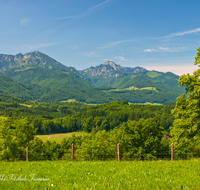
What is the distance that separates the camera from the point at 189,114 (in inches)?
972

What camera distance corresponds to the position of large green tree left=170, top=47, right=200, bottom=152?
23.8 m

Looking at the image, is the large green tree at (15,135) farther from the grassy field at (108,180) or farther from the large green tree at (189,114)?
the large green tree at (189,114)

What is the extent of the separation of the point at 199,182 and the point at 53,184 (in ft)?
29.7

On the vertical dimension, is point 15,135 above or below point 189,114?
below

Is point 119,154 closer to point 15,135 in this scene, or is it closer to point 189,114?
point 189,114

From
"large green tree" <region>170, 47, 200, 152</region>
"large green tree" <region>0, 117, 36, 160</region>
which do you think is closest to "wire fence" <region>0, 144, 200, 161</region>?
"large green tree" <region>0, 117, 36, 160</region>

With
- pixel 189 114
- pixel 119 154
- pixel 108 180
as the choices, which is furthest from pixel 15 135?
pixel 108 180

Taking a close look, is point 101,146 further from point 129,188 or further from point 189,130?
point 129,188

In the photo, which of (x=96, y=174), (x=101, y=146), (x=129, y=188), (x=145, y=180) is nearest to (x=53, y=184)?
(x=96, y=174)

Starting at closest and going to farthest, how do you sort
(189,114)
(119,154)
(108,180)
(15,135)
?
1. (108,180)
2. (119,154)
3. (189,114)
4. (15,135)

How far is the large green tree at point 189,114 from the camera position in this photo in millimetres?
23812

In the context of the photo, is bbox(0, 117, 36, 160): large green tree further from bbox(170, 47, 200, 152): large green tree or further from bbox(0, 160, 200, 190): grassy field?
bbox(170, 47, 200, 152): large green tree

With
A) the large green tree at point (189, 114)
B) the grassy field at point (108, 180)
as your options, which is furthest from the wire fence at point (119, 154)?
the grassy field at point (108, 180)

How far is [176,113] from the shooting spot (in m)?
26.3
